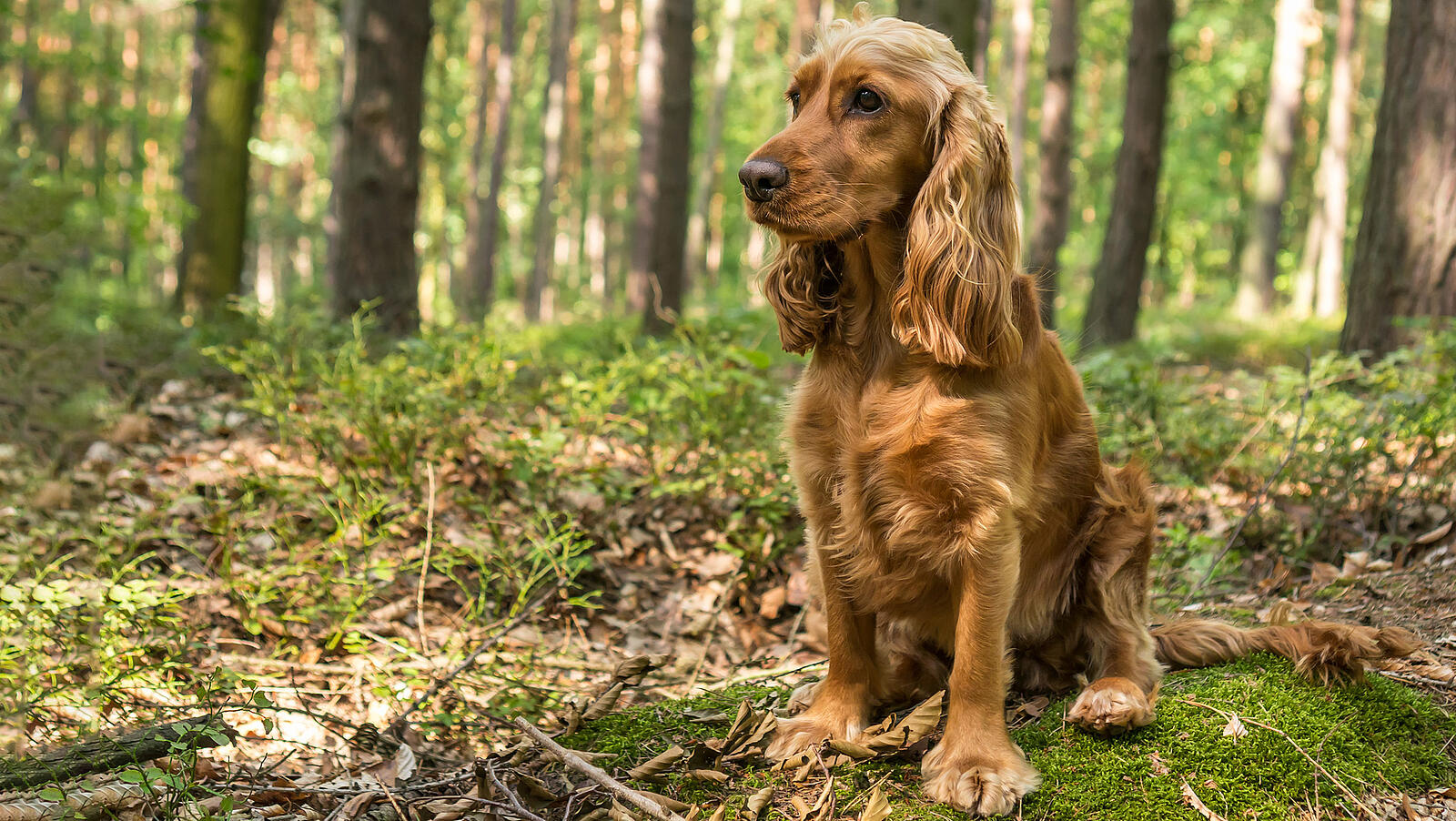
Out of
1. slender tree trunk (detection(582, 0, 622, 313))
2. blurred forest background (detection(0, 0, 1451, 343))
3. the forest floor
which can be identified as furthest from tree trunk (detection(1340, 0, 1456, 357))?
slender tree trunk (detection(582, 0, 622, 313))

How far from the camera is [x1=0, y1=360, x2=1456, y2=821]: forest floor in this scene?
253cm

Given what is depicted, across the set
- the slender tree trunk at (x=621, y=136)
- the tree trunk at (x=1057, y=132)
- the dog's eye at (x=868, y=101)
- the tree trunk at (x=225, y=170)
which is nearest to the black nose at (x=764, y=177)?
the dog's eye at (x=868, y=101)

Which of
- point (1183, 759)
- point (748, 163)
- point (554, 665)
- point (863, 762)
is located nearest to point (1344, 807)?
point (1183, 759)

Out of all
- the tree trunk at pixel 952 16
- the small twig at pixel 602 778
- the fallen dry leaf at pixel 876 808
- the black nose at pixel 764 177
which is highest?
the tree trunk at pixel 952 16

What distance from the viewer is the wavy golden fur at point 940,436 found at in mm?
2414

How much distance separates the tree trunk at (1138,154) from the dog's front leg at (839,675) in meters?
7.59

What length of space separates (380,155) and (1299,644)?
661 centimetres

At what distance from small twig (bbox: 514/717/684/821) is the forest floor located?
0.09m

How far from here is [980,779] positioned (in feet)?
7.68

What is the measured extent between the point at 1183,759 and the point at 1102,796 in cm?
24

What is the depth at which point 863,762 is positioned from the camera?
8.39 ft

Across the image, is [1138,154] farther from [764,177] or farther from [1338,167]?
[1338,167]

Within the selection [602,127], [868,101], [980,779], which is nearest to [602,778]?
[980,779]

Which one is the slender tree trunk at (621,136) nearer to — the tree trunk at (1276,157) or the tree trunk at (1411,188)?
the tree trunk at (1276,157)
